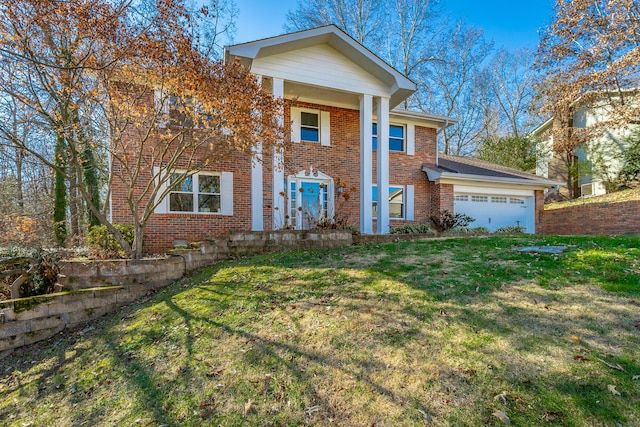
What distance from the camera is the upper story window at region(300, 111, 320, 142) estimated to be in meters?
11.6

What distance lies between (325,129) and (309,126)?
0.58 meters

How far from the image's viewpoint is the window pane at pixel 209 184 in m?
10.2

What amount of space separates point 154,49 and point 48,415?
561 cm

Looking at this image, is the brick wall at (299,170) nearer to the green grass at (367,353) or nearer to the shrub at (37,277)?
the shrub at (37,277)

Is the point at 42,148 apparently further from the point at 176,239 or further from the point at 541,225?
the point at 541,225

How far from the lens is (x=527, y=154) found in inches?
880

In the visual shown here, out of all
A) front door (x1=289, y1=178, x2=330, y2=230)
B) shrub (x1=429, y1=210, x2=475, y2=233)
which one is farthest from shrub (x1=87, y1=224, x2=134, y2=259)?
shrub (x1=429, y1=210, x2=475, y2=233)

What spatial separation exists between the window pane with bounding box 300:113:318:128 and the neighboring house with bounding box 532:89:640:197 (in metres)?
12.4

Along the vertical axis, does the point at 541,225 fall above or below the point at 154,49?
below

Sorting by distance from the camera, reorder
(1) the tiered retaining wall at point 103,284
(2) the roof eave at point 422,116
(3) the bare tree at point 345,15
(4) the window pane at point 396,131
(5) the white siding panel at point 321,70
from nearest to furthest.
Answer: (1) the tiered retaining wall at point 103,284, (5) the white siding panel at point 321,70, (2) the roof eave at point 422,116, (4) the window pane at point 396,131, (3) the bare tree at point 345,15

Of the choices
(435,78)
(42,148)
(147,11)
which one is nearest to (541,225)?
(435,78)

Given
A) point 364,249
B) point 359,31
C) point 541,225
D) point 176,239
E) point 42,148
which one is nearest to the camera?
point 364,249

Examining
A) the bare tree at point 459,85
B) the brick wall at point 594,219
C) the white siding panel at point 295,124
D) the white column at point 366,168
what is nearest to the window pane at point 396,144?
the white column at point 366,168

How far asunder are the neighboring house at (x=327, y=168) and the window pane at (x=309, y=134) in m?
0.04
